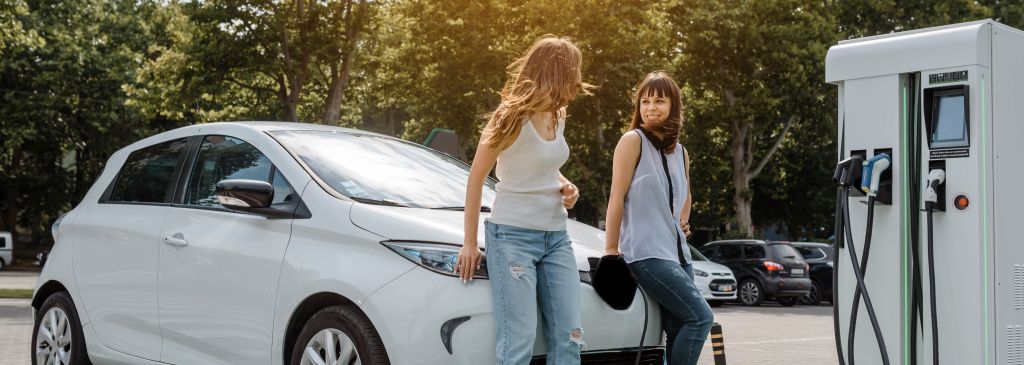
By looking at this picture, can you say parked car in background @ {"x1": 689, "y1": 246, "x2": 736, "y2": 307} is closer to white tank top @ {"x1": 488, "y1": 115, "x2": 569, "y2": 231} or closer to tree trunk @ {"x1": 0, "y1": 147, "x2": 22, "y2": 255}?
white tank top @ {"x1": 488, "y1": 115, "x2": 569, "y2": 231}

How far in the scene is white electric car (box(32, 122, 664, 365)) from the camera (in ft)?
14.4

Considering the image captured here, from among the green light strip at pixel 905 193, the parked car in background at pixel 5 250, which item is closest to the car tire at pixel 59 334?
the green light strip at pixel 905 193

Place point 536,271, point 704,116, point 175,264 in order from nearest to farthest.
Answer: point 536,271 → point 175,264 → point 704,116

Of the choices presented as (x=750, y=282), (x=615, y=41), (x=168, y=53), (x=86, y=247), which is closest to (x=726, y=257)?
(x=750, y=282)

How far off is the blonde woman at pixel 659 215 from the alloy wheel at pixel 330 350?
3.87 feet

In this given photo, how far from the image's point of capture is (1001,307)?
4.14m

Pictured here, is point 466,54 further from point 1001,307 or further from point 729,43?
point 1001,307

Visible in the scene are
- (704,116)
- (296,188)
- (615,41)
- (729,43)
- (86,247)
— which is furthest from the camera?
(704,116)

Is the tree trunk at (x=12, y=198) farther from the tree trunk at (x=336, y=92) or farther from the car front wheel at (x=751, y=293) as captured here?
the car front wheel at (x=751, y=293)

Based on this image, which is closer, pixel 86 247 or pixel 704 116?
pixel 86 247

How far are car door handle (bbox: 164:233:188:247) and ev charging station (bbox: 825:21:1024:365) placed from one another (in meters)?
3.14

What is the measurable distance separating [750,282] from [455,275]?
20.9m

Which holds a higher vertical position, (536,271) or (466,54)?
(466,54)

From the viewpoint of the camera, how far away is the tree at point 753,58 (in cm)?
2970
